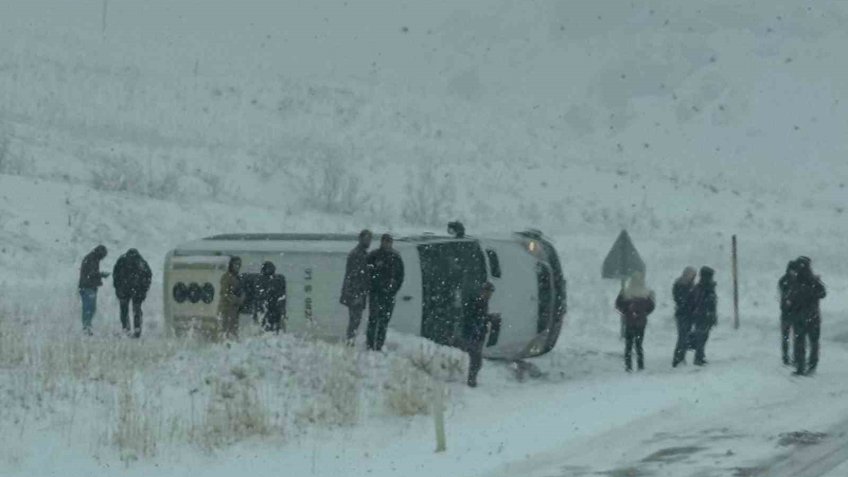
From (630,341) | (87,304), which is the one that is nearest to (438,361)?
(630,341)

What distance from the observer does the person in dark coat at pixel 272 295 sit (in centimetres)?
2112

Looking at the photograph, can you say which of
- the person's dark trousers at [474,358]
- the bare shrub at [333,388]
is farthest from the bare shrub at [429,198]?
the bare shrub at [333,388]

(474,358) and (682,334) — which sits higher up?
(682,334)

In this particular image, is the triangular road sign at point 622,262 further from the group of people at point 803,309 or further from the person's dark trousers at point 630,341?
the group of people at point 803,309

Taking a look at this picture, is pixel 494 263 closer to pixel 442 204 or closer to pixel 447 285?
pixel 447 285

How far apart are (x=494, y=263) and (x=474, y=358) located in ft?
11.8

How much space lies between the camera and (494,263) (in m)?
23.6

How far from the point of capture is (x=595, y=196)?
2392 inches

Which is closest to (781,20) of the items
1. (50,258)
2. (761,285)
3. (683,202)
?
(683,202)

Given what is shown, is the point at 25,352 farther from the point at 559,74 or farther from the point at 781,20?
the point at 781,20

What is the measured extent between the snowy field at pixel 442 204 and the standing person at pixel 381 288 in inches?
16.0

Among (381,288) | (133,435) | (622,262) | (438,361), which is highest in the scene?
(622,262)

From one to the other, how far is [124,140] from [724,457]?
42.8m

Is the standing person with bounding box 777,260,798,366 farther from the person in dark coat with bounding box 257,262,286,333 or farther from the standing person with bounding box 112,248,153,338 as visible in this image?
the standing person with bounding box 112,248,153,338
